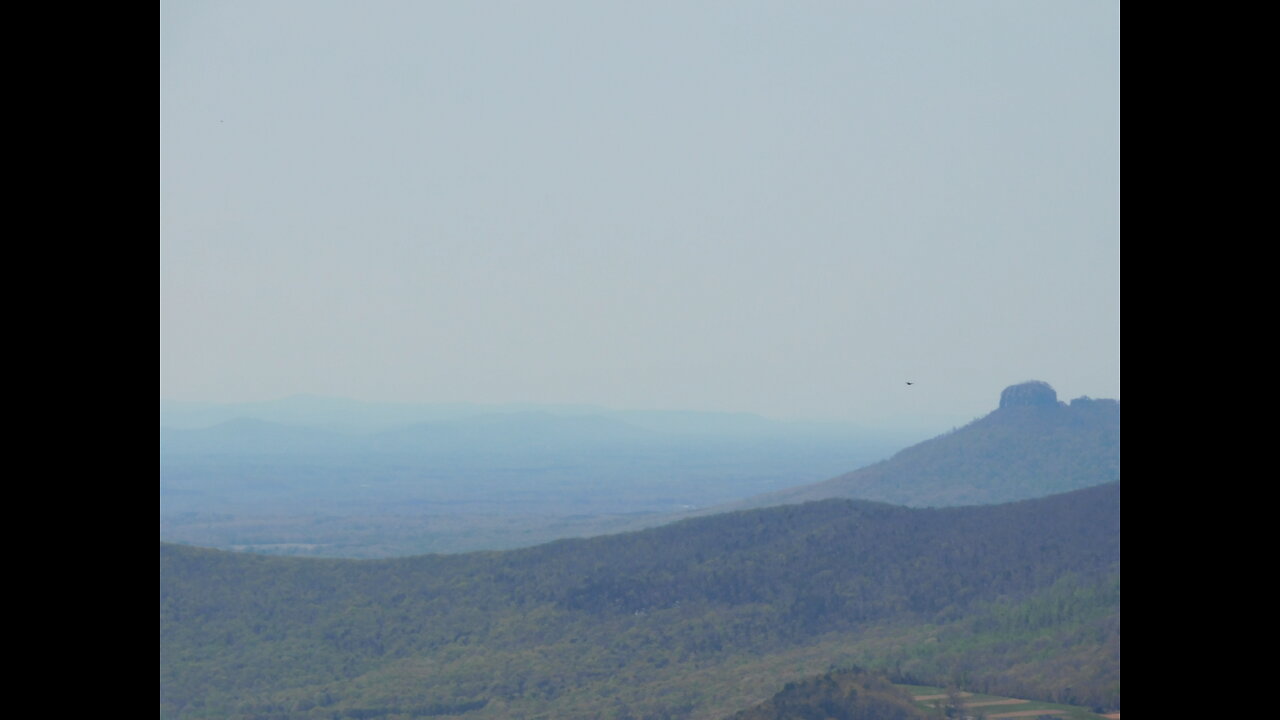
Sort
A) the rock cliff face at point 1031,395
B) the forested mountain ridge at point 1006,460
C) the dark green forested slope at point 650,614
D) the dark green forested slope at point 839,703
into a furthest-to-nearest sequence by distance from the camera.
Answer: the rock cliff face at point 1031,395
the forested mountain ridge at point 1006,460
the dark green forested slope at point 650,614
the dark green forested slope at point 839,703

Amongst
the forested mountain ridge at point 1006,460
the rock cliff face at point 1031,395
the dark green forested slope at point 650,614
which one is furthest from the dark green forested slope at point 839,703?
the rock cliff face at point 1031,395

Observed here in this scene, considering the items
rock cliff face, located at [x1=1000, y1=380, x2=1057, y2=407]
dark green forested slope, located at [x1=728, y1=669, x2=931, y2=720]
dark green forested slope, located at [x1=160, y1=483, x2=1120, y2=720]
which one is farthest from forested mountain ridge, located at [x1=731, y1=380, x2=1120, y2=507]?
dark green forested slope, located at [x1=728, y1=669, x2=931, y2=720]

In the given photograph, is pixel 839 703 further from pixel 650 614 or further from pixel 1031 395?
pixel 1031 395

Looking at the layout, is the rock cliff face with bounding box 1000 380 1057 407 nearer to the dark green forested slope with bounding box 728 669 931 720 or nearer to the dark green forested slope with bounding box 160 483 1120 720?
the dark green forested slope with bounding box 160 483 1120 720

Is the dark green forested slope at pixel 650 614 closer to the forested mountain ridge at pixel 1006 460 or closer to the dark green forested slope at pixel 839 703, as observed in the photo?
the dark green forested slope at pixel 839 703

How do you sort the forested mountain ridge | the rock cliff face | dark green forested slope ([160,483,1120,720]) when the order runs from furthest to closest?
1. the rock cliff face
2. the forested mountain ridge
3. dark green forested slope ([160,483,1120,720])
